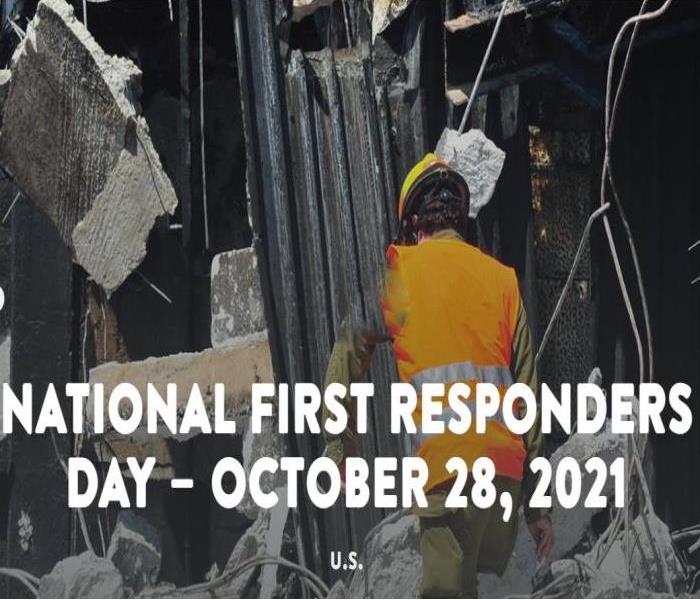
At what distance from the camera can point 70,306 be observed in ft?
27.9

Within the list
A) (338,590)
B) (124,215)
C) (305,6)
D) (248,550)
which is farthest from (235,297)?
(338,590)

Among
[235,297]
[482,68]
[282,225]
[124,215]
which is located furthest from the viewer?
[124,215]

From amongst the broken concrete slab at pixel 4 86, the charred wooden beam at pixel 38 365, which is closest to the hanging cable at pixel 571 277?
the charred wooden beam at pixel 38 365

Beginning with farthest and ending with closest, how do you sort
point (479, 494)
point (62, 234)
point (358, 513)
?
point (62, 234) < point (358, 513) < point (479, 494)

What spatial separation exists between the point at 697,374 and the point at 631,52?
1.22 m

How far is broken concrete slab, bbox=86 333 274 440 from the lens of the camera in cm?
774

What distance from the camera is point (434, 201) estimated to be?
22.8 ft

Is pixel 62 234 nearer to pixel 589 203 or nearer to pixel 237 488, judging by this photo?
pixel 237 488

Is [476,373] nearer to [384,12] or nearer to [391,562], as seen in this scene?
[391,562]

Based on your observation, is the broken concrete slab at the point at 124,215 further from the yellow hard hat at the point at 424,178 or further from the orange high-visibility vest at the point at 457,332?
the orange high-visibility vest at the point at 457,332

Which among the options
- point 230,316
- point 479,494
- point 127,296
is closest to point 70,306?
point 127,296

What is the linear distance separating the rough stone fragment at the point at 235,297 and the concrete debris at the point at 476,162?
3.86ft

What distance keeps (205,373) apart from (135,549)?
35.5 inches

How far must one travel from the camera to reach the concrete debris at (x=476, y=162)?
6.93m
